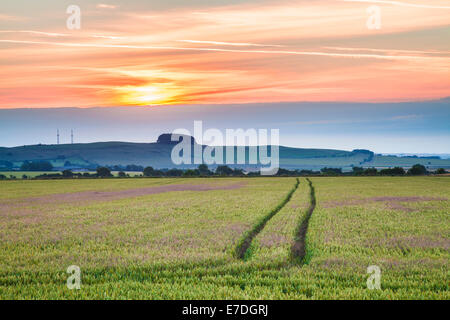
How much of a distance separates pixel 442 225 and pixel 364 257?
10.6 m

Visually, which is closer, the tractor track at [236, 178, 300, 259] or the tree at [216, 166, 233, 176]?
the tractor track at [236, 178, 300, 259]

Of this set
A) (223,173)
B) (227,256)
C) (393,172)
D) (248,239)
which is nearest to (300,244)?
(248,239)

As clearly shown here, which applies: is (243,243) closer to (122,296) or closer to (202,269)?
(202,269)

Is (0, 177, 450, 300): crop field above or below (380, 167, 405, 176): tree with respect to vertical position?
above

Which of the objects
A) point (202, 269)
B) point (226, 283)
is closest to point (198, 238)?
point (202, 269)

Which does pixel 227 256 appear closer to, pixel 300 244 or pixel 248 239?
pixel 248 239

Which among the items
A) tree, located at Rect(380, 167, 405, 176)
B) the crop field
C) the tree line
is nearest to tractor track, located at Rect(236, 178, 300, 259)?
the crop field

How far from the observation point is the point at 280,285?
11227mm

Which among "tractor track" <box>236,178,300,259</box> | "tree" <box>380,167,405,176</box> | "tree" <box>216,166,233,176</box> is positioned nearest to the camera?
"tractor track" <box>236,178,300,259</box>

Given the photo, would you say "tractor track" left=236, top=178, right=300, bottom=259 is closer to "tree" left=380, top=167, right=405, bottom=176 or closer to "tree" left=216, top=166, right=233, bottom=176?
"tree" left=380, top=167, right=405, bottom=176

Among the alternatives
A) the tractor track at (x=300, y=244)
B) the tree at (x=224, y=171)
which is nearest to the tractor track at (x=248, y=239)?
the tractor track at (x=300, y=244)

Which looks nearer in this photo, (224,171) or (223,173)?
(223,173)
